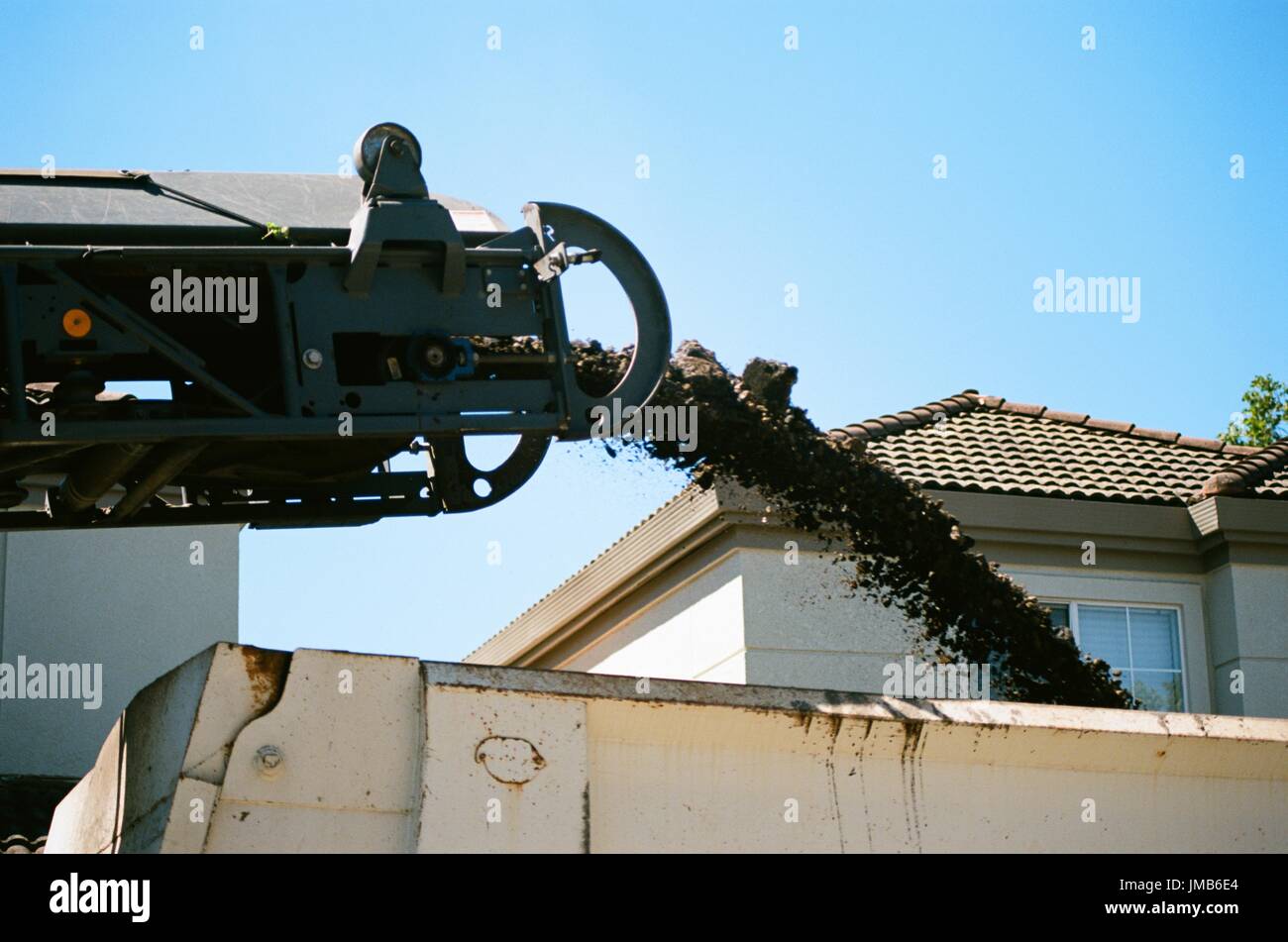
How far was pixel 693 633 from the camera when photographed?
12.0 metres

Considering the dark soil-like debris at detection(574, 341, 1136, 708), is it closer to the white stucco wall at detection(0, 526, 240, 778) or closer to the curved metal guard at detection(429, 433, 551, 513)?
the curved metal guard at detection(429, 433, 551, 513)

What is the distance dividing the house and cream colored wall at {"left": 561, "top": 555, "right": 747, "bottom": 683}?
2 cm

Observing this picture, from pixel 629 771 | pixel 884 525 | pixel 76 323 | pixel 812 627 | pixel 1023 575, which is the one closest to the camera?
pixel 629 771

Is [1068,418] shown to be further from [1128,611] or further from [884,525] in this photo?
[884,525]

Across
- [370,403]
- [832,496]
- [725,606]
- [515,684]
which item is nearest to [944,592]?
[832,496]

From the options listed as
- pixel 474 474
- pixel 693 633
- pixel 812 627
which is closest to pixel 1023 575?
pixel 812 627

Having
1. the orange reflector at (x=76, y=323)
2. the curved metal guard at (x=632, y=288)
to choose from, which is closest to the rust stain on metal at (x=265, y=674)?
the orange reflector at (x=76, y=323)

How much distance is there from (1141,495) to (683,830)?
9.14m

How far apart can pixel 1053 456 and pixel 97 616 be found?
767cm

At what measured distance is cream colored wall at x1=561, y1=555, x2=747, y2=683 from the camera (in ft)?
37.4

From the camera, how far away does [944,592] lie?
845 centimetres

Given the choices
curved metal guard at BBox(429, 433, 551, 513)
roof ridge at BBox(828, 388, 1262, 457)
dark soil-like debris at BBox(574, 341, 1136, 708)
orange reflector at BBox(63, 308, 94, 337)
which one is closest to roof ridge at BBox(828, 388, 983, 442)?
roof ridge at BBox(828, 388, 1262, 457)
